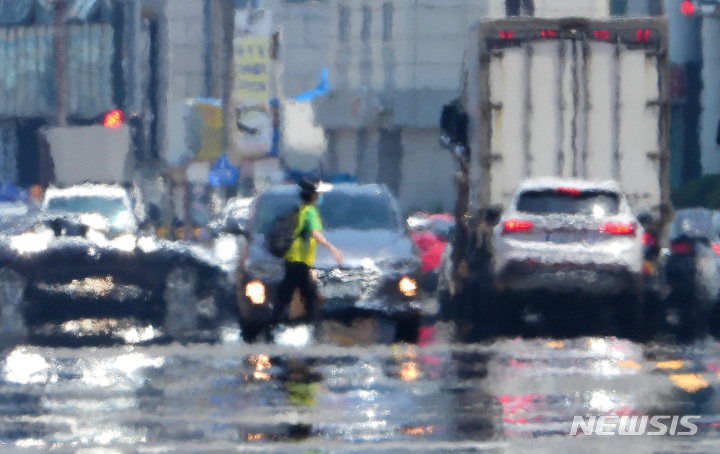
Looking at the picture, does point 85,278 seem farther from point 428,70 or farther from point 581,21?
point 428,70

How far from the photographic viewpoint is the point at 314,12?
54125mm

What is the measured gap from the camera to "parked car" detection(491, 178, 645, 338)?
Result: 17891 mm

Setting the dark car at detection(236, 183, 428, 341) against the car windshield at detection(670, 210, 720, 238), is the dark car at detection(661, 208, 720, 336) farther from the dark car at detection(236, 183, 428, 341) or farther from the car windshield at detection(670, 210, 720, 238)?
the dark car at detection(236, 183, 428, 341)

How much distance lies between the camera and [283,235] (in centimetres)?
1631

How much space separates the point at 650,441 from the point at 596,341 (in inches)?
276

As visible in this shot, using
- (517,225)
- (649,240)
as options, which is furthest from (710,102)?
(517,225)

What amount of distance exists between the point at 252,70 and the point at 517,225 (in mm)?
32441

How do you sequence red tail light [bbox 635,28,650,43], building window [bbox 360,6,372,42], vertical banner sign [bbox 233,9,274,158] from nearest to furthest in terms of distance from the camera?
red tail light [bbox 635,28,650,43]
building window [bbox 360,6,372,42]
vertical banner sign [bbox 233,9,274,158]

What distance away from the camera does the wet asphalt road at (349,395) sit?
31.6 feet

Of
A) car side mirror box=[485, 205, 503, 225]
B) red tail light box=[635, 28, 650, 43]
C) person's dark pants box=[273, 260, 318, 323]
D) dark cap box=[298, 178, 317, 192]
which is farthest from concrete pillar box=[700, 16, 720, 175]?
person's dark pants box=[273, 260, 318, 323]

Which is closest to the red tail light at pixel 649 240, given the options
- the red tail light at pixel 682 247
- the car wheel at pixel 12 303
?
the red tail light at pixel 682 247

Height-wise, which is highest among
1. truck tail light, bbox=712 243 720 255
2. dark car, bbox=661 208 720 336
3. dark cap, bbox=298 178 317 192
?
dark cap, bbox=298 178 317 192

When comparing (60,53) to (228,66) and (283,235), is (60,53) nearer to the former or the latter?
(228,66)

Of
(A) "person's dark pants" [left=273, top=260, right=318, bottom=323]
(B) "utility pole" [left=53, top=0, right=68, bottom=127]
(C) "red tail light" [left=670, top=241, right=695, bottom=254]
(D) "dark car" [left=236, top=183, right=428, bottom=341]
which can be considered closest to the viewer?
(A) "person's dark pants" [left=273, top=260, right=318, bottom=323]
